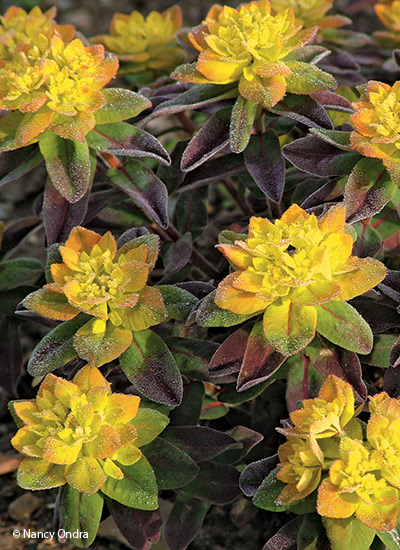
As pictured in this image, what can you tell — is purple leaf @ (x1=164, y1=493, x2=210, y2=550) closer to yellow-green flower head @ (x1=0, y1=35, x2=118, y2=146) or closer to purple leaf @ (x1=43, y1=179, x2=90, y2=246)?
purple leaf @ (x1=43, y1=179, x2=90, y2=246)

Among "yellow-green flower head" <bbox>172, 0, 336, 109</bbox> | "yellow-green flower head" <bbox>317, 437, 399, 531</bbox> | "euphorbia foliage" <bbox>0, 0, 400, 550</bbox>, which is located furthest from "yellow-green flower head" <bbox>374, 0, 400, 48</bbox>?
"yellow-green flower head" <bbox>317, 437, 399, 531</bbox>

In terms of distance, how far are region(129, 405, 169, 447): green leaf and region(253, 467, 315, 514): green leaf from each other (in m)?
0.21

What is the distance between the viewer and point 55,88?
1.38m

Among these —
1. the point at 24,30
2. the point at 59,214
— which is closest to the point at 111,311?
the point at 59,214

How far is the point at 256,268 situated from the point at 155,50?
0.94m

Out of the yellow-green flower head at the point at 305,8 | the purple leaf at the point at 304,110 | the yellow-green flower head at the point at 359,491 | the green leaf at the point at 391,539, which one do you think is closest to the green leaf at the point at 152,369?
the yellow-green flower head at the point at 359,491

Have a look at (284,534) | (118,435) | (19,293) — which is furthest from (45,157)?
(284,534)

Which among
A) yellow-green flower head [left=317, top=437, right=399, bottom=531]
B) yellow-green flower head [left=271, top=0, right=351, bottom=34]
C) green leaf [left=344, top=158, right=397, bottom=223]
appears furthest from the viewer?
yellow-green flower head [left=271, top=0, right=351, bottom=34]

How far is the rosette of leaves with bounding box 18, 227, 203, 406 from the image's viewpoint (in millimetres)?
1268

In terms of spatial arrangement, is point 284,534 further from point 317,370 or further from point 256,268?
point 256,268

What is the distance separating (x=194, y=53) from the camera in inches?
72.5

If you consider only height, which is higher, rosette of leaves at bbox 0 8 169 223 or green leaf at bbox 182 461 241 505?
rosette of leaves at bbox 0 8 169 223

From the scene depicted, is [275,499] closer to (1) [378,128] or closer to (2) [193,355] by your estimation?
(2) [193,355]

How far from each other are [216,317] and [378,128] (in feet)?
1.49
